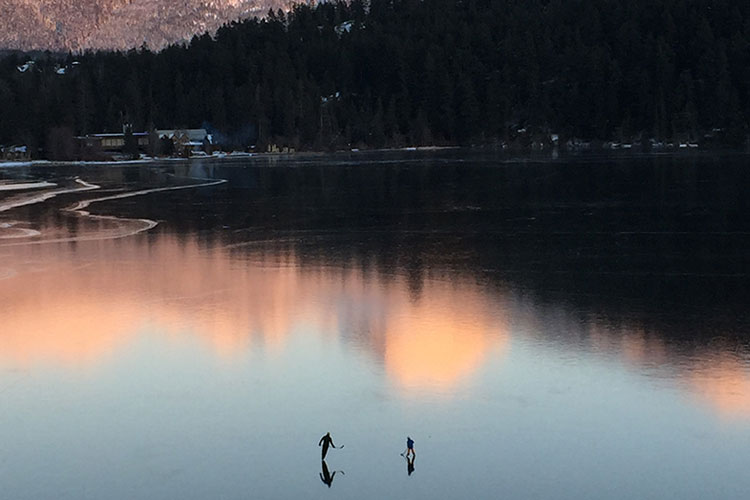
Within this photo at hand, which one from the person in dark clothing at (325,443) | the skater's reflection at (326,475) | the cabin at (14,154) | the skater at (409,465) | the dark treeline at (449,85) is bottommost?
the skater's reflection at (326,475)

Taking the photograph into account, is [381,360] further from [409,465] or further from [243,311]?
[243,311]

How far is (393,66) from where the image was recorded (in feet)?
548

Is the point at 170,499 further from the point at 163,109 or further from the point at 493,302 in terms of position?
the point at 163,109

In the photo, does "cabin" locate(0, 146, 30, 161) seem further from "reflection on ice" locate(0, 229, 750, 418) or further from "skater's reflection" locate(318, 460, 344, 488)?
"skater's reflection" locate(318, 460, 344, 488)

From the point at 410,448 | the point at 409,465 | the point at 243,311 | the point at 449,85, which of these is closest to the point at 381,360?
the point at 410,448

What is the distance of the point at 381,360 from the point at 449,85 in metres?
140

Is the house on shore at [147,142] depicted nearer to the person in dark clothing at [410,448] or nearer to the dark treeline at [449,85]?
the dark treeline at [449,85]

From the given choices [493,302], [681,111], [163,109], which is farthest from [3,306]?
[163,109]

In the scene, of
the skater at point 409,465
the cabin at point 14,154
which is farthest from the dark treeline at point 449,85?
the skater at point 409,465

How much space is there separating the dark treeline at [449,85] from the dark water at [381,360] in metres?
96.6

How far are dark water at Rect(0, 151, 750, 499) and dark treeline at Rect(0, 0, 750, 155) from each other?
96.6 metres

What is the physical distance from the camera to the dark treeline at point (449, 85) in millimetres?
132375

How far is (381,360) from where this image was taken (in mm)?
16266

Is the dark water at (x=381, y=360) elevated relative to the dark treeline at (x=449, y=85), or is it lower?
lower
